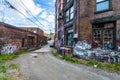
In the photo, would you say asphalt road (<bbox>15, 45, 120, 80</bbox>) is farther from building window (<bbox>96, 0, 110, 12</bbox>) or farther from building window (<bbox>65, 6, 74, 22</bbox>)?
building window (<bbox>65, 6, 74, 22</bbox>)

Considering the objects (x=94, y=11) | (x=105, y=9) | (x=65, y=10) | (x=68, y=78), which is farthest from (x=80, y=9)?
(x=68, y=78)

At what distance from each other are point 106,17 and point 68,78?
7270 mm

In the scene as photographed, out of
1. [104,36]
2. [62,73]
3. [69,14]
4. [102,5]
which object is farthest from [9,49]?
[102,5]

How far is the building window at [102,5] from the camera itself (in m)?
12.8

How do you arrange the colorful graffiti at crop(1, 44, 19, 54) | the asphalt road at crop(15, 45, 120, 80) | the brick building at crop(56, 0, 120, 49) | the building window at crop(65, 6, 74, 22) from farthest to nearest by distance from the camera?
1. the building window at crop(65, 6, 74, 22)
2. the colorful graffiti at crop(1, 44, 19, 54)
3. the brick building at crop(56, 0, 120, 49)
4. the asphalt road at crop(15, 45, 120, 80)

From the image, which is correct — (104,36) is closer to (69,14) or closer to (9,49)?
(69,14)

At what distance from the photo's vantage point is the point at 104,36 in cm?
1311

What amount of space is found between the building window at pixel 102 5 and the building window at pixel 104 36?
54.9 inches

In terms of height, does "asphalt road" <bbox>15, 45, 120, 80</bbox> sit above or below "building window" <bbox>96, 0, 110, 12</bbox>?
below

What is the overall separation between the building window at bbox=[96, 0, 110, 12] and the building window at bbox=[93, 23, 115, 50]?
54.9 inches

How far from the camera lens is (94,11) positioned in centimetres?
1363

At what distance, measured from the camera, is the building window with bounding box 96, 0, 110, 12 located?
1281cm

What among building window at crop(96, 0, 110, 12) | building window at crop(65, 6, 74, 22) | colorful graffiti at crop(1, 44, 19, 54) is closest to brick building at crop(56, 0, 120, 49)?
building window at crop(96, 0, 110, 12)

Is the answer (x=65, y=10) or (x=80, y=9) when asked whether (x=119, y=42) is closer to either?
(x=80, y=9)
